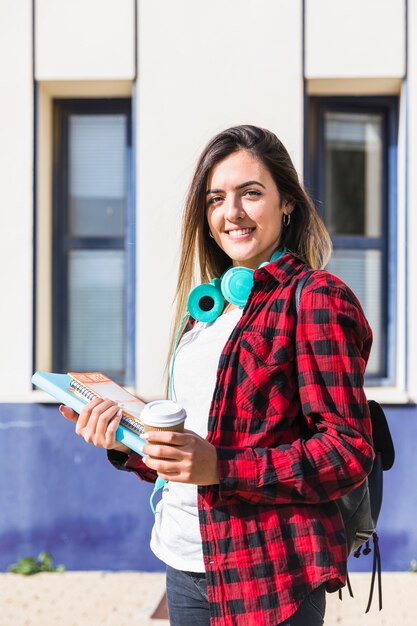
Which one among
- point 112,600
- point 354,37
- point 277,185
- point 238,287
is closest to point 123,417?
point 238,287

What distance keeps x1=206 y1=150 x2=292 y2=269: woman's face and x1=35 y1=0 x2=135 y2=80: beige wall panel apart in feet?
9.53

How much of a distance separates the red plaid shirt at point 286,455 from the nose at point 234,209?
31 centimetres

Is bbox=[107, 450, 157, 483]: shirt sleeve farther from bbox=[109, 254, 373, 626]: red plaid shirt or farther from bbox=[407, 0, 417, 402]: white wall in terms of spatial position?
bbox=[407, 0, 417, 402]: white wall

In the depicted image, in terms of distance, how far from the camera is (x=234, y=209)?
5.51 feet

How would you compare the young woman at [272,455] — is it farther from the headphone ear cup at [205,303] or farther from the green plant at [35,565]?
the green plant at [35,565]

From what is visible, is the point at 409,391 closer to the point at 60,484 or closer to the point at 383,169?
the point at 383,169

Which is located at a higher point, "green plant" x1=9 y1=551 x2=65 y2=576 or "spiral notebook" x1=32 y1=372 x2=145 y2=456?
"spiral notebook" x1=32 y1=372 x2=145 y2=456

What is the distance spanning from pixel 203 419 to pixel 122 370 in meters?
3.35

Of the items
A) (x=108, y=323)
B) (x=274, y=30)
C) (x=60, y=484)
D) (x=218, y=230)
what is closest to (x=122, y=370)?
(x=108, y=323)

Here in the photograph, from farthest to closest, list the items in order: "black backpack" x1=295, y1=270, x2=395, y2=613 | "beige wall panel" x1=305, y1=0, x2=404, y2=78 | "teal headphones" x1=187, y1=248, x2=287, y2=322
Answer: "beige wall panel" x1=305, y1=0, x2=404, y2=78 < "teal headphones" x1=187, y1=248, x2=287, y2=322 < "black backpack" x1=295, y1=270, x2=395, y2=613

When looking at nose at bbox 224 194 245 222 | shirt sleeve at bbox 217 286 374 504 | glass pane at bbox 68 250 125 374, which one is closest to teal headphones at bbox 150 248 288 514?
nose at bbox 224 194 245 222

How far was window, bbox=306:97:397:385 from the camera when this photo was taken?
469 cm

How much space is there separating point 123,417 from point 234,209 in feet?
1.87

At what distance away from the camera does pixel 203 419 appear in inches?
62.6
